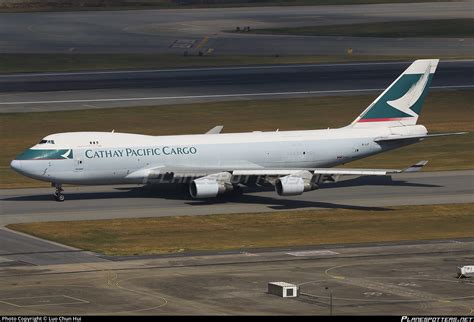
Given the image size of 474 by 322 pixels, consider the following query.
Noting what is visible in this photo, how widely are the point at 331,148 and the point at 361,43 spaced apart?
10343cm

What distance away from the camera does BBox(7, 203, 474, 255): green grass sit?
76000 mm

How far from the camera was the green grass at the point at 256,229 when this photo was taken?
7600cm

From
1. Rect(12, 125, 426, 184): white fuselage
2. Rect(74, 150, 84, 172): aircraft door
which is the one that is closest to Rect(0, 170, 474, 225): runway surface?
Rect(12, 125, 426, 184): white fuselage

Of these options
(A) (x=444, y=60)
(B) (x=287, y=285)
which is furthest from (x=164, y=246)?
(A) (x=444, y=60)

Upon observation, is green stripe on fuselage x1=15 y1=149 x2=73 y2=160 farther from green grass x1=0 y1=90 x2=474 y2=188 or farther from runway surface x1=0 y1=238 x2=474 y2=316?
green grass x1=0 y1=90 x2=474 y2=188

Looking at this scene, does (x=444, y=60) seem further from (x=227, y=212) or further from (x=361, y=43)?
(x=227, y=212)

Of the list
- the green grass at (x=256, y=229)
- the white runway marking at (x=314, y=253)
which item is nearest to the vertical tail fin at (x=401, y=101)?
the green grass at (x=256, y=229)

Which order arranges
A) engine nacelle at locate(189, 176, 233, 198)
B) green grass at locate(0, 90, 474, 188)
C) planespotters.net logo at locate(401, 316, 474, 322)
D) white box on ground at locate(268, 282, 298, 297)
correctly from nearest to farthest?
planespotters.net logo at locate(401, 316, 474, 322) → white box on ground at locate(268, 282, 298, 297) → engine nacelle at locate(189, 176, 233, 198) → green grass at locate(0, 90, 474, 188)

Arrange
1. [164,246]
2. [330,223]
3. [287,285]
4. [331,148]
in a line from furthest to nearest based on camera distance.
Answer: [331,148] → [330,223] → [164,246] → [287,285]

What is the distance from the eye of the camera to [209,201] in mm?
92438

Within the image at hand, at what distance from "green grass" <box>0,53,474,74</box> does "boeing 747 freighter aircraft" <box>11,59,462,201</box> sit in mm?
80151

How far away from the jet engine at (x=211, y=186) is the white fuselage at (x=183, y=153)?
64.6 inches

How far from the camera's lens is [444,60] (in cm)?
17962

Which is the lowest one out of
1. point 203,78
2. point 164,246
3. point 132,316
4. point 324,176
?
point 132,316
